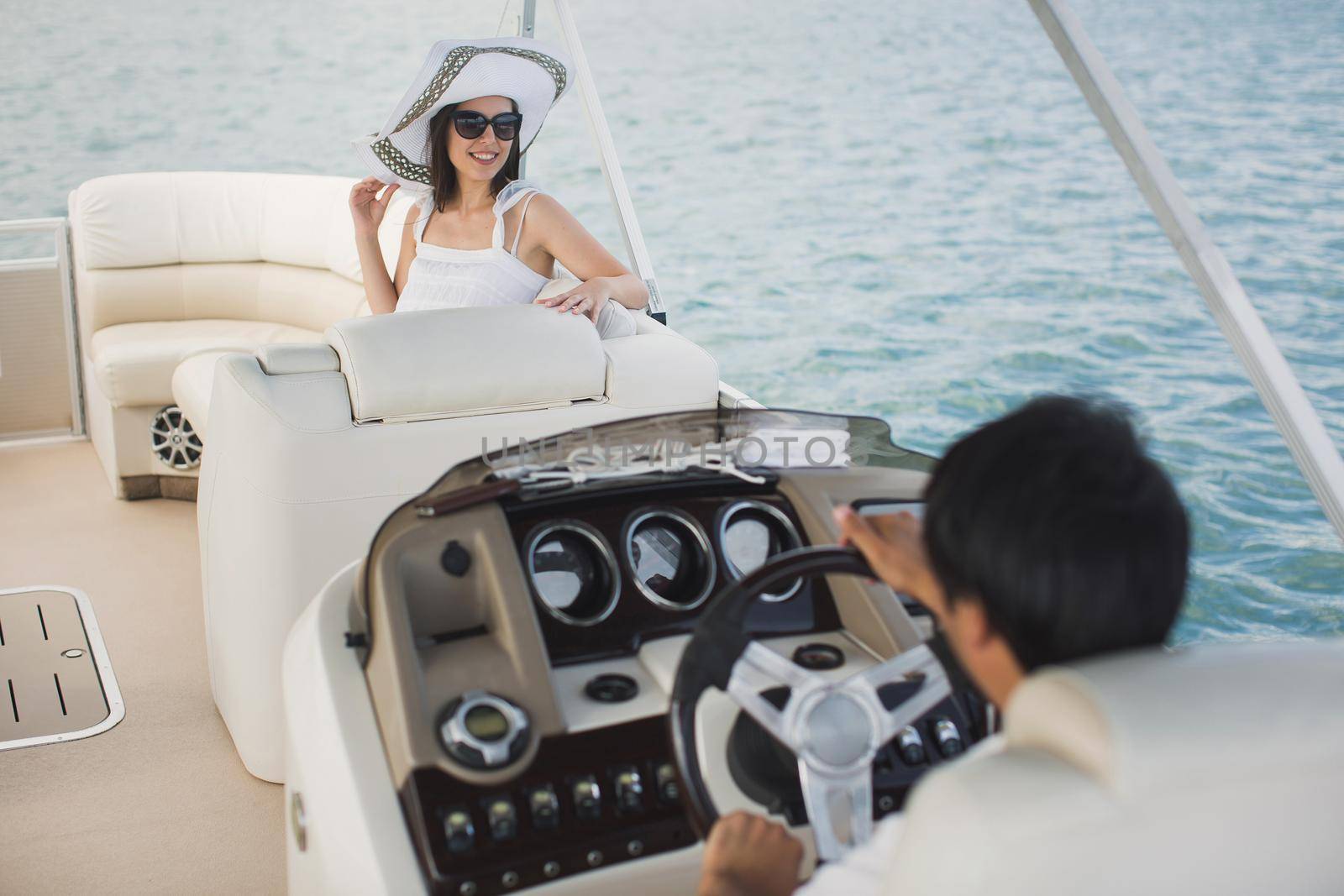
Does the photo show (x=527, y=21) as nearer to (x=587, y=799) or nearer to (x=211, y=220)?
(x=211, y=220)

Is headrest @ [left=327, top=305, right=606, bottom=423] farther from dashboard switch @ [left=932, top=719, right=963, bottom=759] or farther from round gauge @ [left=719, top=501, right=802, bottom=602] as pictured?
dashboard switch @ [left=932, top=719, right=963, bottom=759]

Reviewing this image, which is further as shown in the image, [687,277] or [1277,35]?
[1277,35]

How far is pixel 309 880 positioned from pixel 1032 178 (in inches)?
841

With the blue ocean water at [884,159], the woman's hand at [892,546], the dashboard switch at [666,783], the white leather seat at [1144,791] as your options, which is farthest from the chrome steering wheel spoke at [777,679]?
the blue ocean water at [884,159]

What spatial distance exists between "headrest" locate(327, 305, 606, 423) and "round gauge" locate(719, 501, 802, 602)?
77 cm

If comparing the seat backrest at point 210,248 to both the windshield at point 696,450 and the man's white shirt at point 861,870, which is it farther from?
the man's white shirt at point 861,870

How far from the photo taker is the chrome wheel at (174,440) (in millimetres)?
3695

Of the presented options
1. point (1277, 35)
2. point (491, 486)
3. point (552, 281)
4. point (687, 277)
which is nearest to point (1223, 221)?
point (1277, 35)

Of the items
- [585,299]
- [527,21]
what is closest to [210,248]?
[527,21]

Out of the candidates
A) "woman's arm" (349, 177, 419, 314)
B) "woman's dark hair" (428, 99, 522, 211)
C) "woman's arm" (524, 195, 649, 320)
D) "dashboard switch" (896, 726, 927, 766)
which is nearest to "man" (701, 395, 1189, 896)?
"dashboard switch" (896, 726, 927, 766)

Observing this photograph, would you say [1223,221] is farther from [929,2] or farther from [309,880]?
[309,880]

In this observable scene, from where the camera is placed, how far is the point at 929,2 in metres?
24.1

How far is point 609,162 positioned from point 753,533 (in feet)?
7.68

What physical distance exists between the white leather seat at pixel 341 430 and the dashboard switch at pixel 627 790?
2.86 feet
